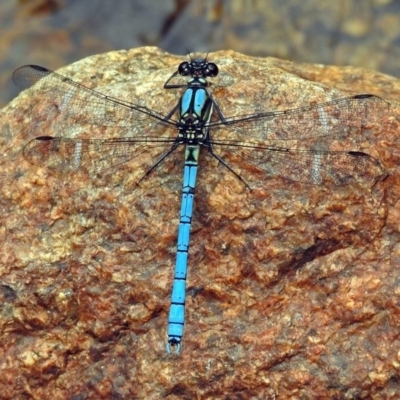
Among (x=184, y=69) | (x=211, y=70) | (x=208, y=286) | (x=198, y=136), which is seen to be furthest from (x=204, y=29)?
(x=208, y=286)

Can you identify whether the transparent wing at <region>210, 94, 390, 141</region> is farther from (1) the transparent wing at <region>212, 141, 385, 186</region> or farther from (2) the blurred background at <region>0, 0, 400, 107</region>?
(2) the blurred background at <region>0, 0, 400, 107</region>

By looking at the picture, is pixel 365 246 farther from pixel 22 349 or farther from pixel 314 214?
pixel 22 349

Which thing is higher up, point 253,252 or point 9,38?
point 9,38

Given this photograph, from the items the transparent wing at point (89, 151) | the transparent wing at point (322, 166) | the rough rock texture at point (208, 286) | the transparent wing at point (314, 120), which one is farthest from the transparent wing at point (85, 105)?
the transparent wing at point (322, 166)

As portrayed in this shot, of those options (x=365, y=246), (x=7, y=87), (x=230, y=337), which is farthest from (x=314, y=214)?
(x=7, y=87)

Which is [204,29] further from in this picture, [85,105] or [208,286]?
[208,286]

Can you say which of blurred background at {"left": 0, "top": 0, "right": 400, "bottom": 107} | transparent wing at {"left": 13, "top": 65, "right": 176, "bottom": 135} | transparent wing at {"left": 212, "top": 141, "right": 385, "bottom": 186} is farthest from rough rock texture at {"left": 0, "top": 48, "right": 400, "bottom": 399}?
blurred background at {"left": 0, "top": 0, "right": 400, "bottom": 107}
